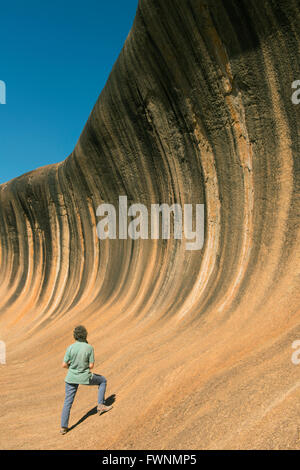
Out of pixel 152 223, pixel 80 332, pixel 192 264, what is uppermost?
pixel 152 223

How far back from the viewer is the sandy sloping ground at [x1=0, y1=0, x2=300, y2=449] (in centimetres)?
316

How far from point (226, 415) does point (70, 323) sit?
232 inches

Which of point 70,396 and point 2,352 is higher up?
point 70,396

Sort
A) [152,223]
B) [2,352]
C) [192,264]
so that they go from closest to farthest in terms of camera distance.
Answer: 1. [192,264]
2. [152,223]
3. [2,352]

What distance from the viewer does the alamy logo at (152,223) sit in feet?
21.4

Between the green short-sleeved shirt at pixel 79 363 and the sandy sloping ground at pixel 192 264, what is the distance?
465 mm

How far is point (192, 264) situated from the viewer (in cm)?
629

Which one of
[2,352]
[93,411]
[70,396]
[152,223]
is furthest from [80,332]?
[2,352]

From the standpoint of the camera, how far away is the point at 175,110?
6824 mm

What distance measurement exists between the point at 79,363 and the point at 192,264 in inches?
121

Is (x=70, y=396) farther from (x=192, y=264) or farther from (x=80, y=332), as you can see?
(x=192, y=264)

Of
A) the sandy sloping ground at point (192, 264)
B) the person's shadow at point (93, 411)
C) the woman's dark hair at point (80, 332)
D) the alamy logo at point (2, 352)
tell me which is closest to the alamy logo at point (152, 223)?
the sandy sloping ground at point (192, 264)

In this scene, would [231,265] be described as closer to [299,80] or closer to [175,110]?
[299,80]

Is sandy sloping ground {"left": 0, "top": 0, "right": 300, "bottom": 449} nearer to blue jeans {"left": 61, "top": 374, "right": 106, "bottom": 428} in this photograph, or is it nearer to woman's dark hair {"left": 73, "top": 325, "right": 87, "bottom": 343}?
blue jeans {"left": 61, "top": 374, "right": 106, "bottom": 428}
